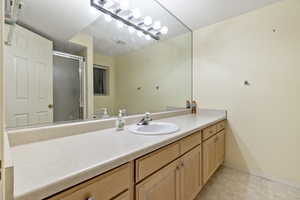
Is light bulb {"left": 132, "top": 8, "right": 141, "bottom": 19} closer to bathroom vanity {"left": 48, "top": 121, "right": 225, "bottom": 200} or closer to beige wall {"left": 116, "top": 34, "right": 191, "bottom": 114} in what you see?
beige wall {"left": 116, "top": 34, "right": 191, "bottom": 114}

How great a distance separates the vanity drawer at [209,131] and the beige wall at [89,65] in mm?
1165

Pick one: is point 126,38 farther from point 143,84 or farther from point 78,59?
point 78,59

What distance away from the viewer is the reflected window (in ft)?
4.87

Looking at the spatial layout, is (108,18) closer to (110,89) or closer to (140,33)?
(140,33)

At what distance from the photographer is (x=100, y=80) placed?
1523mm

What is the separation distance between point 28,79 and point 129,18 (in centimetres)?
127

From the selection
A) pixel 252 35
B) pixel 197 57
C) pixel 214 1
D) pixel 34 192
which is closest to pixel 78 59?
pixel 34 192

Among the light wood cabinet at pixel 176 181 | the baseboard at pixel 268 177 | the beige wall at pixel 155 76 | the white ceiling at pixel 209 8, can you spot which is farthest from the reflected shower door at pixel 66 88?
the baseboard at pixel 268 177

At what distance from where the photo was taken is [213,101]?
238cm

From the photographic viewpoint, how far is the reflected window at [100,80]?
4.87 feet

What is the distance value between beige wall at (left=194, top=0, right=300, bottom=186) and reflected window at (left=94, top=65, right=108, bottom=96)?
5.21 feet

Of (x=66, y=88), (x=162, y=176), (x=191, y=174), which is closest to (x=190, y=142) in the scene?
(x=191, y=174)

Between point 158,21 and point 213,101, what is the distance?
1422 millimetres

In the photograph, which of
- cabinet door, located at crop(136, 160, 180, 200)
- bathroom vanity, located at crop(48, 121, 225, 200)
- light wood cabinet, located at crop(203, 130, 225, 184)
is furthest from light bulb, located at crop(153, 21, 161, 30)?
cabinet door, located at crop(136, 160, 180, 200)
